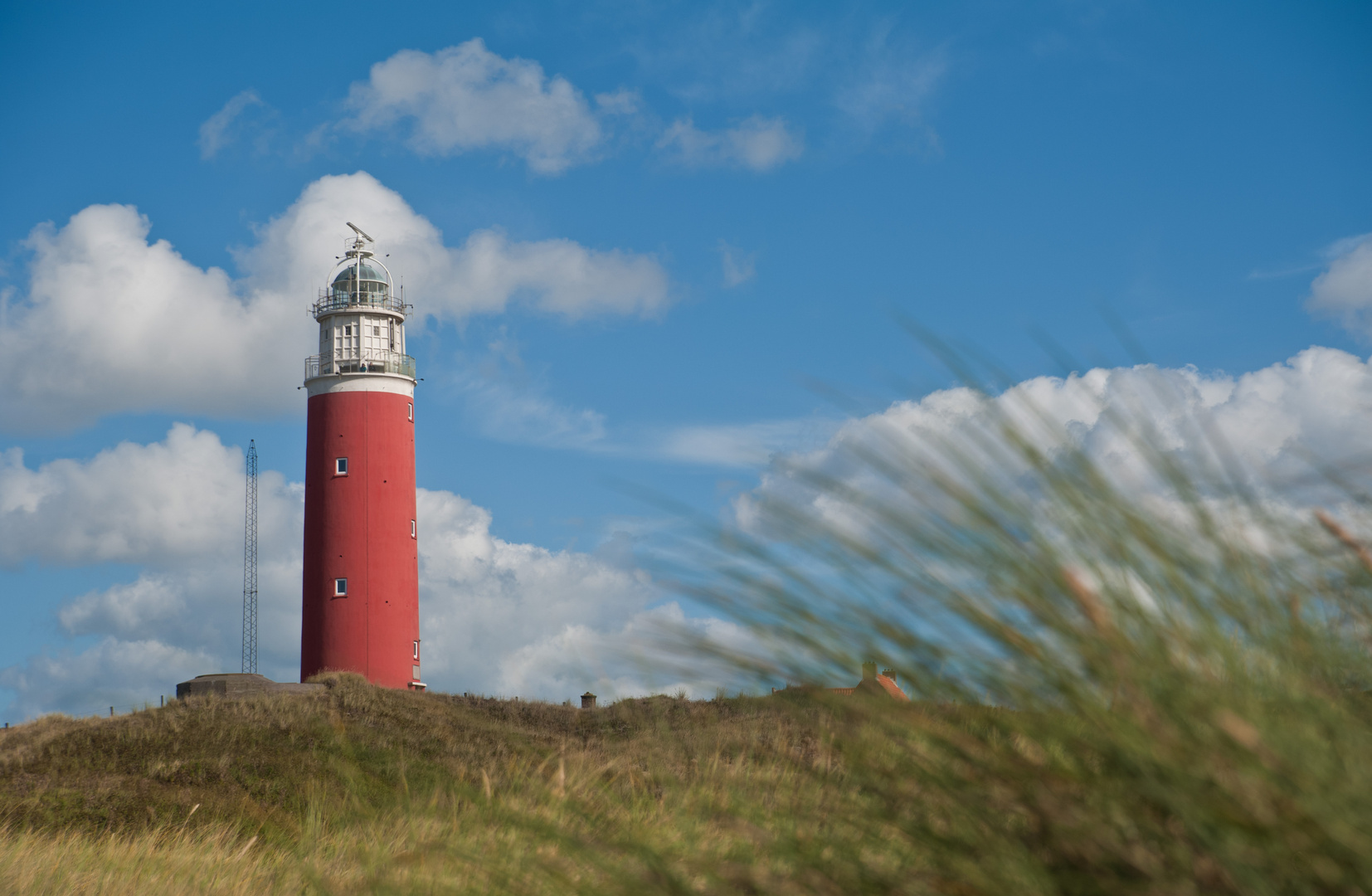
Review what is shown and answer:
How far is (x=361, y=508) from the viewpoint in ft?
94.1

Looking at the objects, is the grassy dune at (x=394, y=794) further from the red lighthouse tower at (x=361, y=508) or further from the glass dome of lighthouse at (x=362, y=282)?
the glass dome of lighthouse at (x=362, y=282)

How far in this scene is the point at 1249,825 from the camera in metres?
1.35

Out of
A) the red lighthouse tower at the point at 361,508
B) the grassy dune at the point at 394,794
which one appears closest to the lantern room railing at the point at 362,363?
the red lighthouse tower at the point at 361,508

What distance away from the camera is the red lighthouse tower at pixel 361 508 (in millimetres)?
28234

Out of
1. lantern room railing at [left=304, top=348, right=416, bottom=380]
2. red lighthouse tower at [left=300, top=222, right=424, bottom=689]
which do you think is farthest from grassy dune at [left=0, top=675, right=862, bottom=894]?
lantern room railing at [left=304, top=348, right=416, bottom=380]

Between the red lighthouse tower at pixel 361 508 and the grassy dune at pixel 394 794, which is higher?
the red lighthouse tower at pixel 361 508

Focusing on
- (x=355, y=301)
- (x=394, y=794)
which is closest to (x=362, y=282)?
(x=355, y=301)

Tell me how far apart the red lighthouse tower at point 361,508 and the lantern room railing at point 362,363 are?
0.03m

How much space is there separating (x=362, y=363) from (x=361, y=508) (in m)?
4.09

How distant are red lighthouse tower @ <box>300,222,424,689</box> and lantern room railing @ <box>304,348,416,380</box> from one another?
Answer: 29mm

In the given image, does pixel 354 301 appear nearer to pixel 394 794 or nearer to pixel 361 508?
pixel 361 508

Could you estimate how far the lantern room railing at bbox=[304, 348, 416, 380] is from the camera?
30188 mm

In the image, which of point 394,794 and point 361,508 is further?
point 361,508

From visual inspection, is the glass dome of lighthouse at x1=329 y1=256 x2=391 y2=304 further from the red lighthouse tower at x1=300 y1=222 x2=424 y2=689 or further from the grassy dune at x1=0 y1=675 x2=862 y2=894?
the grassy dune at x1=0 y1=675 x2=862 y2=894
